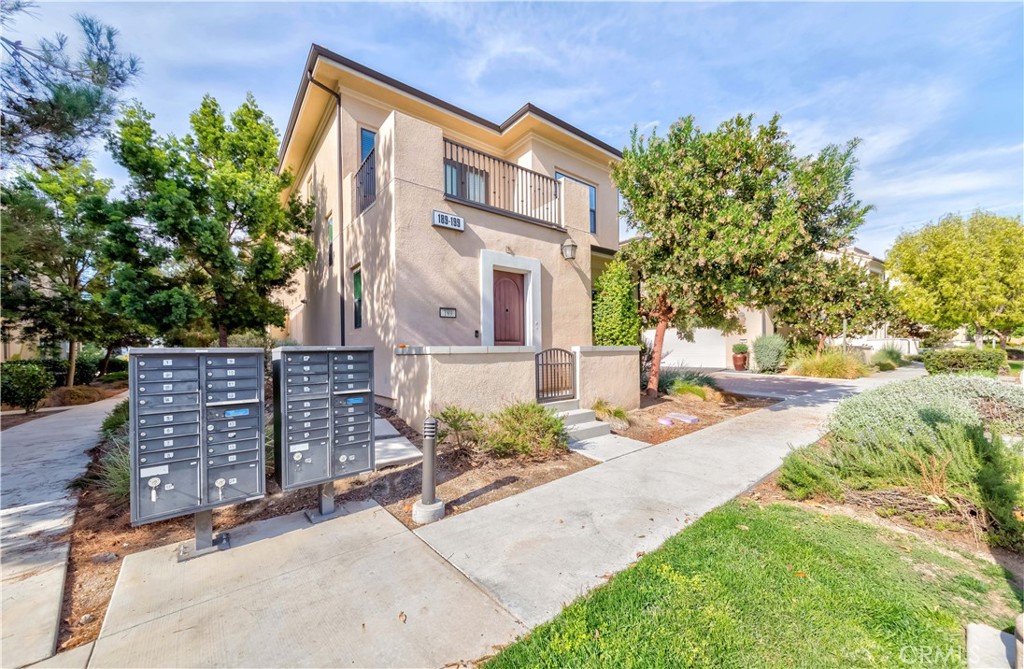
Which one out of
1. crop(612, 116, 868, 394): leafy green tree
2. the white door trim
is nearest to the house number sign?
the white door trim

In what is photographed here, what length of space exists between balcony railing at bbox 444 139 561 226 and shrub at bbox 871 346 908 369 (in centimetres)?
1982

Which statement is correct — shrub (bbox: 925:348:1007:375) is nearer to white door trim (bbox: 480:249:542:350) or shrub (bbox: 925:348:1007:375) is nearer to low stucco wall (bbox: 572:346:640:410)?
low stucco wall (bbox: 572:346:640:410)

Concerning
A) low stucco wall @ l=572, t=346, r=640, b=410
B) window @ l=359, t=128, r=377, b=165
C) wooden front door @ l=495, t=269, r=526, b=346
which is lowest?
low stucco wall @ l=572, t=346, r=640, b=410

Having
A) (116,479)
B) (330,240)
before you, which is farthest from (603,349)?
(330,240)

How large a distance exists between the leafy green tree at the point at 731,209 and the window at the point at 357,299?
21.3 ft

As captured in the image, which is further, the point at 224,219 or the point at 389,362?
the point at 224,219

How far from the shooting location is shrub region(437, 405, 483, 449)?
5.46 m

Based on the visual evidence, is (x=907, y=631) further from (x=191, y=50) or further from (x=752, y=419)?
(x=191, y=50)

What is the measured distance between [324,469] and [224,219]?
7.76 meters

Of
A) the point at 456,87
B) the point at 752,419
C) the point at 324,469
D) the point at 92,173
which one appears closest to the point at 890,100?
the point at 752,419

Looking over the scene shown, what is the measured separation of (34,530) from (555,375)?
6.66 metres

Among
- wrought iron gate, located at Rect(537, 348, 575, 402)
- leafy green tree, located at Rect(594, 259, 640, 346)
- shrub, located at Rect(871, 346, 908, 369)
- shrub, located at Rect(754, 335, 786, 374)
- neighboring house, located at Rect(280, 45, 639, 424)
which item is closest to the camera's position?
neighboring house, located at Rect(280, 45, 639, 424)

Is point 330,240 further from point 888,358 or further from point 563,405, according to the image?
point 888,358

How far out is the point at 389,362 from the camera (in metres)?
7.30
